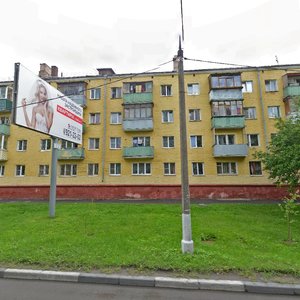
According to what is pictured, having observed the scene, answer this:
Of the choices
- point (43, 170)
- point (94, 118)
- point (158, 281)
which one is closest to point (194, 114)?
point (94, 118)

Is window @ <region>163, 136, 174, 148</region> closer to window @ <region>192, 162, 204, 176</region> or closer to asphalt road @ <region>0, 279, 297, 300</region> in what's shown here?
window @ <region>192, 162, 204, 176</region>

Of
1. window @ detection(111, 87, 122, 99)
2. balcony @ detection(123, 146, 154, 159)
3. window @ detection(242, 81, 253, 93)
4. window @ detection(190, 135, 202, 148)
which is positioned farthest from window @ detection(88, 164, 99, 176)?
window @ detection(242, 81, 253, 93)

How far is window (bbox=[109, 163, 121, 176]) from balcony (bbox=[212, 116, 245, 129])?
9880 millimetres

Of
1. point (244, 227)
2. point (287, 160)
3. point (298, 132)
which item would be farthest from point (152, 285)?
point (298, 132)

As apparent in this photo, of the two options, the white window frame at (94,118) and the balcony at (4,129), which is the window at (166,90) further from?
the balcony at (4,129)

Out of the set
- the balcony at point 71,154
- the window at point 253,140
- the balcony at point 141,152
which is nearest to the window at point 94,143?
the balcony at point 71,154

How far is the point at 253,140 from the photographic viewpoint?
2417cm

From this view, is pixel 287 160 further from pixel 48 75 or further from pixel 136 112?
pixel 48 75

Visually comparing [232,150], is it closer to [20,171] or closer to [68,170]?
[68,170]

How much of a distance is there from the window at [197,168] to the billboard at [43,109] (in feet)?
42.6

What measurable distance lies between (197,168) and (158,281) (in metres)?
19.2

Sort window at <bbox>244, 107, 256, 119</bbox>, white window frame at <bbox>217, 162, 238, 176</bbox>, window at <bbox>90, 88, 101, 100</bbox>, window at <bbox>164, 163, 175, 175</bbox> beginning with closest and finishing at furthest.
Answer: white window frame at <bbox>217, 162, 238, 176</bbox>
window at <bbox>164, 163, 175, 175</bbox>
window at <bbox>244, 107, 256, 119</bbox>
window at <bbox>90, 88, 101, 100</bbox>

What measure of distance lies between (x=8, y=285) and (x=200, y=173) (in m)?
20.1

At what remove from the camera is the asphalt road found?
467 cm
